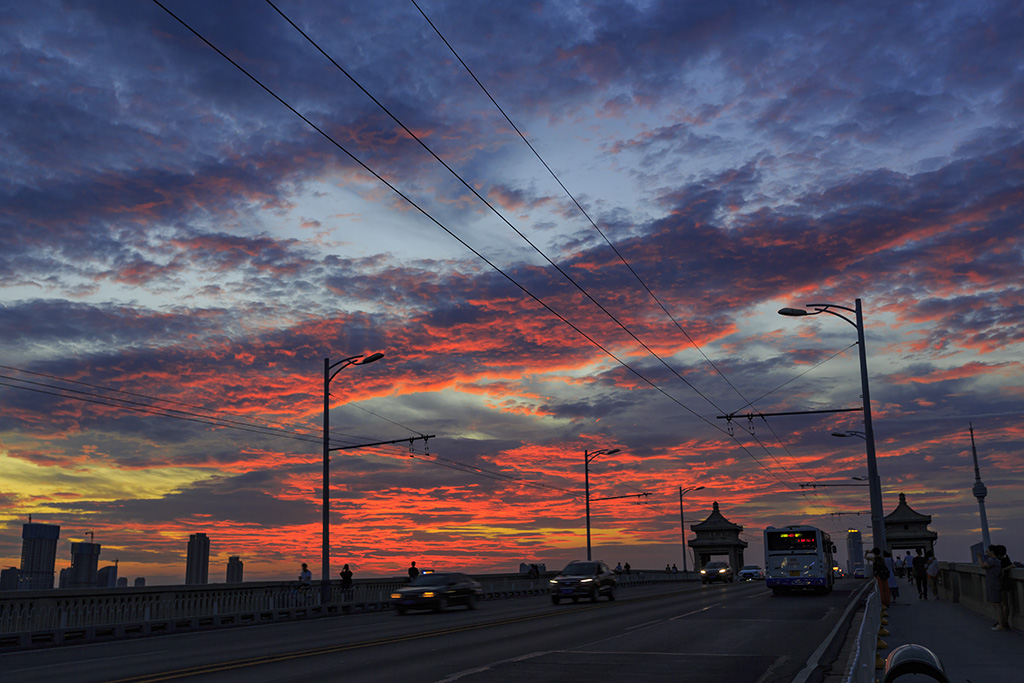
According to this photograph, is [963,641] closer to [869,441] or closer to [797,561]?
[869,441]

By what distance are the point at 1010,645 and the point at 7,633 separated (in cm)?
2190

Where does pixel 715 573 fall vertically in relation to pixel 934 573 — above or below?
below

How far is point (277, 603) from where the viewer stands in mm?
31922

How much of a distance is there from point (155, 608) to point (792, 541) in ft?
93.8

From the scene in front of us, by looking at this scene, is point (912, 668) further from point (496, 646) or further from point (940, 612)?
point (940, 612)

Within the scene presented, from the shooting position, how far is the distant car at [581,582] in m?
35.4

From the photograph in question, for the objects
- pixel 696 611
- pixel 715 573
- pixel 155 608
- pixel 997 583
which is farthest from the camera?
pixel 715 573

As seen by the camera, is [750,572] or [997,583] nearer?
[997,583]

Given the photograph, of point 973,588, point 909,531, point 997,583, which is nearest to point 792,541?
point 973,588

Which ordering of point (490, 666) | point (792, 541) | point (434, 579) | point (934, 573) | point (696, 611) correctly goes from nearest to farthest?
1. point (490, 666)
2. point (696, 611)
3. point (934, 573)
4. point (434, 579)
5. point (792, 541)

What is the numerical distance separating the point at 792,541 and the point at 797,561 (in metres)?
0.96

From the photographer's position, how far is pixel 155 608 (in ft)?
84.8

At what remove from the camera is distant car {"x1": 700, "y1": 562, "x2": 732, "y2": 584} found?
71.0 meters

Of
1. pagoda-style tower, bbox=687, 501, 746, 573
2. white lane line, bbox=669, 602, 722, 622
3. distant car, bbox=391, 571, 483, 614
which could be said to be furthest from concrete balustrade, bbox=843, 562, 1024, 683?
pagoda-style tower, bbox=687, 501, 746, 573
